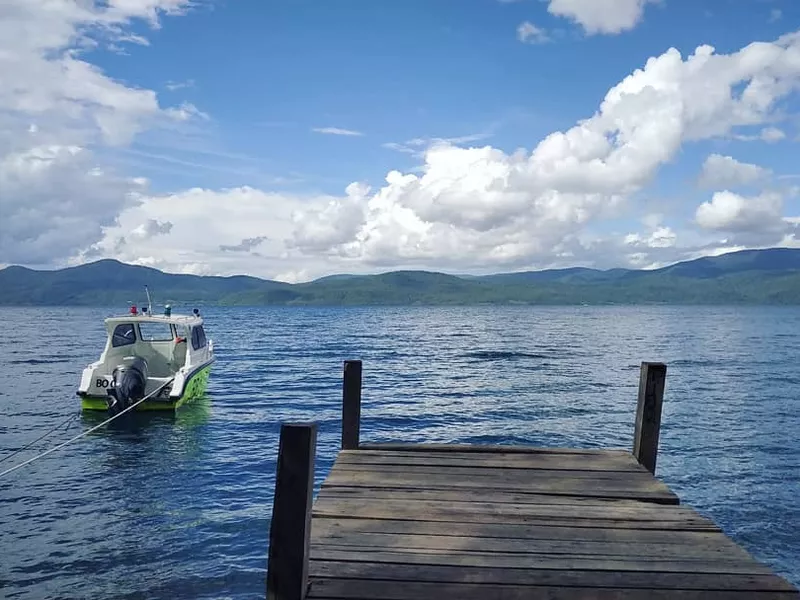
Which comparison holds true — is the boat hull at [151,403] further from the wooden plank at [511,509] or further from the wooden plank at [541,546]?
the wooden plank at [541,546]

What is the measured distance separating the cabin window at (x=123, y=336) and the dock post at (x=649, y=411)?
21543 mm

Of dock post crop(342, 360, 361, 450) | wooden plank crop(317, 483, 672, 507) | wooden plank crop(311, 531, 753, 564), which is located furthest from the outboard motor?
wooden plank crop(311, 531, 753, 564)

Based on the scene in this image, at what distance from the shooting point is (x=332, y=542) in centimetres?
529

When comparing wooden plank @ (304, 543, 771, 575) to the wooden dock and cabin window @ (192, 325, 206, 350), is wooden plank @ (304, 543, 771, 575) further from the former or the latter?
cabin window @ (192, 325, 206, 350)

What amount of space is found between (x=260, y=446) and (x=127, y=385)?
19.3ft

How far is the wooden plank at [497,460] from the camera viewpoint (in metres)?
7.83

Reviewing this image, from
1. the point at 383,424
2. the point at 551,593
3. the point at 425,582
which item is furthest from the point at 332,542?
the point at 383,424

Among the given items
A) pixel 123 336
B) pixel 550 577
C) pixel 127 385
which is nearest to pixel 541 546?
A: pixel 550 577

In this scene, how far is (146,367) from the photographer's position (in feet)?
78.9

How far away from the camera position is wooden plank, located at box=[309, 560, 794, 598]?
15.2ft

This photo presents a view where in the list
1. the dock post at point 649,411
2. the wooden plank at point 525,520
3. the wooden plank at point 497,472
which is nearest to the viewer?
the wooden plank at point 525,520

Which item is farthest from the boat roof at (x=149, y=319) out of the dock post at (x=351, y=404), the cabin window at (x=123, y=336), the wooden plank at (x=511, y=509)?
the wooden plank at (x=511, y=509)

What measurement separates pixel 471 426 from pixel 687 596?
1977 centimetres

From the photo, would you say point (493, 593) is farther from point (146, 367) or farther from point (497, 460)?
point (146, 367)
